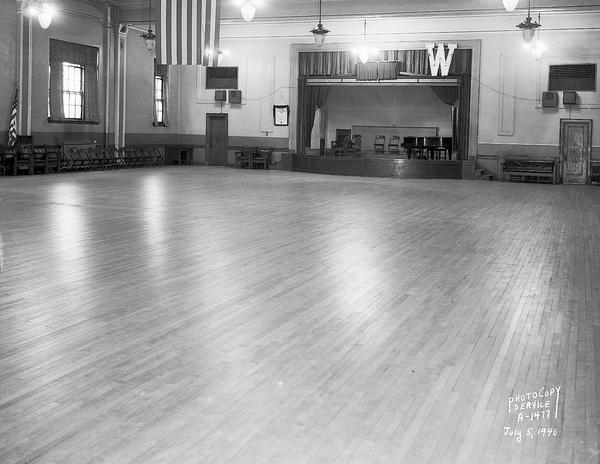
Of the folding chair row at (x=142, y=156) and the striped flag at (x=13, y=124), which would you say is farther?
the folding chair row at (x=142, y=156)

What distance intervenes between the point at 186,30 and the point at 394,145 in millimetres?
13478

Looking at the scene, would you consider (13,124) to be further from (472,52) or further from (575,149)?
(575,149)

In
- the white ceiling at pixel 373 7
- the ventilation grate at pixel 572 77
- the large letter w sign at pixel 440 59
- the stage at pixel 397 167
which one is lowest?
the stage at pixel 397 167

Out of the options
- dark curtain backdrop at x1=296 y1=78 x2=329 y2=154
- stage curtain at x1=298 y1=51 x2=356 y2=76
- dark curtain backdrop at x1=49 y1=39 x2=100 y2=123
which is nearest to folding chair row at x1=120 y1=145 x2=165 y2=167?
dark curtain backdrop at x1=49 y1=39 x2=100 y2=123

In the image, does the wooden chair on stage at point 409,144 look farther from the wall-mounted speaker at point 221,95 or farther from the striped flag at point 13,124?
the striped flag at point 13,124

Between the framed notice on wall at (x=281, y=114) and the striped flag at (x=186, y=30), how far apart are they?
11575 mm

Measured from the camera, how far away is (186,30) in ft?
33.6

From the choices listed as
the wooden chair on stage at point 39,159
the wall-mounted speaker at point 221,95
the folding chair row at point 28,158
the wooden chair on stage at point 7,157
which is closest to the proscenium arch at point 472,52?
the wall-mounted speaker at point 221,95

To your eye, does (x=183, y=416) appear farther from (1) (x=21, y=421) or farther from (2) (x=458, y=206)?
(2) (x=458, y=206)

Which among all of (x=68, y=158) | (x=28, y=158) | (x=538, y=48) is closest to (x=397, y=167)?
(x=538, y=48)

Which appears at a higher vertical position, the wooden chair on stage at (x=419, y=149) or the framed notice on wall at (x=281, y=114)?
the framed notice on wall at (x=281, y=114)

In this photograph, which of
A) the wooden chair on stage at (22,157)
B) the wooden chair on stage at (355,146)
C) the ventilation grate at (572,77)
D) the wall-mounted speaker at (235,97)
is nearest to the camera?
the wooden chair on stage at (22,157)

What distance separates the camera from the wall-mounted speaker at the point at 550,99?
19188mm

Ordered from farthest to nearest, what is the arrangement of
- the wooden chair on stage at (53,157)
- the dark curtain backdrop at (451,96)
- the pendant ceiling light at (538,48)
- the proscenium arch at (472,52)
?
1. the dark curtain backdrop at (451,96)
2. the proscenium arch at (472,52)
3. the pendant ceiling light at (538,48)
4. the wooden chair on stage at (53,157)
